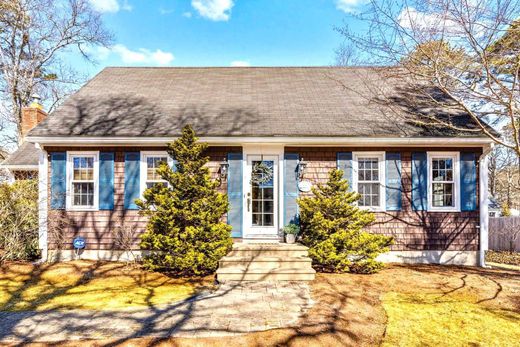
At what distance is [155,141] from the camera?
26.7 ft

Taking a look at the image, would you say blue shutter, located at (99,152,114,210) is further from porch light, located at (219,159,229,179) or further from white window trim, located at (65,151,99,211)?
porch light, located at (219,159,229,179)

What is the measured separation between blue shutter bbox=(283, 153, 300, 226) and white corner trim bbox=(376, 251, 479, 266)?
104 inches

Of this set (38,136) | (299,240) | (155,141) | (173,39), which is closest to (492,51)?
(299,240)

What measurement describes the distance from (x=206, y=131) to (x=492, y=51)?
6.63m

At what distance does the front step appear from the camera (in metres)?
6.69

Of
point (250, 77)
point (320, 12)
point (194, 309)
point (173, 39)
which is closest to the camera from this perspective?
point (194, 309)

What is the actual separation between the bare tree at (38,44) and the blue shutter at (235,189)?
15.5 metres

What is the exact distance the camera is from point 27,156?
1330cm

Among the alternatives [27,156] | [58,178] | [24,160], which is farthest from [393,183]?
[27,156]

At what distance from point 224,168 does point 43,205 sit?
4.83m

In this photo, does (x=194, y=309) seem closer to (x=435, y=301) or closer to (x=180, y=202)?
(x=180, y=202)

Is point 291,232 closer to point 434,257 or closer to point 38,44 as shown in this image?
point 434,257

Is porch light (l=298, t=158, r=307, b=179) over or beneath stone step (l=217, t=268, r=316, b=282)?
over

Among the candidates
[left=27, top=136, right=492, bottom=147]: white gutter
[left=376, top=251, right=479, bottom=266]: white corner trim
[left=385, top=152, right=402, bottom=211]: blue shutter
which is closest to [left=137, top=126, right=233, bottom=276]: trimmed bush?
[left=27, top=136, right=492, bottom=147]: white gutter
